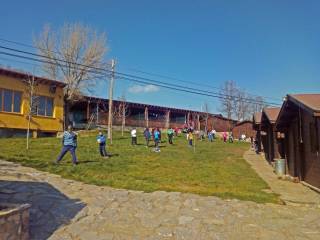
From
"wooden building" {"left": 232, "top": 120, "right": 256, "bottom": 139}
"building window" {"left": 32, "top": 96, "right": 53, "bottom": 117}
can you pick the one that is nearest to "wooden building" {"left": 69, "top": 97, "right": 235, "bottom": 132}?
"wooden building" {"left": 232, "top": 120, "right": 256, "bottom": 139}

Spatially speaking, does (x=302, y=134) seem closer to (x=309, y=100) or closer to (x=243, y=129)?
(x=309, y=100)

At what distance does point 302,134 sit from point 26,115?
22686 mm

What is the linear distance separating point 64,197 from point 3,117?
21.4 m

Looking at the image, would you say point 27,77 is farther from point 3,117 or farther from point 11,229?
point 11,229

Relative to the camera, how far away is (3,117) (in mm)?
28875

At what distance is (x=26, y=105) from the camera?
3067 centimetres

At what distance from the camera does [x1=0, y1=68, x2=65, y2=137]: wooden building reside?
1147 inches

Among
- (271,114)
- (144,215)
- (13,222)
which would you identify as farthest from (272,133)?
(13,222)

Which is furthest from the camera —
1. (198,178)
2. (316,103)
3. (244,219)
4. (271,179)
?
(271,179)

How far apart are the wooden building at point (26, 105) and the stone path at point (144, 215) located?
19234 millimetres

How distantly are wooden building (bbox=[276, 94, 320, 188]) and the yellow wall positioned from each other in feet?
67.5

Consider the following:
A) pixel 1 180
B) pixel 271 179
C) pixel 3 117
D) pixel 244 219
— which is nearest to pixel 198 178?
pixel 271 179

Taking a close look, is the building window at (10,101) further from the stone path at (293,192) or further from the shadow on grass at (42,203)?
the stone path at (293,192)

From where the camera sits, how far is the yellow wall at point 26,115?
29156mm
